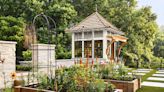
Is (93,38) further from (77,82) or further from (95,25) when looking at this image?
(77,82)

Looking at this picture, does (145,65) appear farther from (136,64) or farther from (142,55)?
(142,55)

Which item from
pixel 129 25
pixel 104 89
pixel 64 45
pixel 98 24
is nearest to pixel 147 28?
pixel 129 25

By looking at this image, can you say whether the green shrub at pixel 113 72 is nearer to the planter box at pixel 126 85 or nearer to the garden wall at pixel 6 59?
the planter box at pixel 126 85

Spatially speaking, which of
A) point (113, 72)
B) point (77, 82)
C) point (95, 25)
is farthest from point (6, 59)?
point (95, 25)

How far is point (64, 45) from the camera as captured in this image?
18312 millimetres

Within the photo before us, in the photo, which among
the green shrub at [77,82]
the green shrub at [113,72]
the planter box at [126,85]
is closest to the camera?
the green shrub at [77,82]

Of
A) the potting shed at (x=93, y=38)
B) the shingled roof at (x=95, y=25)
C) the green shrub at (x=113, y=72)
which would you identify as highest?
the shingled roof at (x=95, y=25)

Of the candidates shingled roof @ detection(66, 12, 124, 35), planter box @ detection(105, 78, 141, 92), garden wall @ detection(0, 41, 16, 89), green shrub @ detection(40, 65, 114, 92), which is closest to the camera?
green shrub @ detection(40, 65, 114, 92)

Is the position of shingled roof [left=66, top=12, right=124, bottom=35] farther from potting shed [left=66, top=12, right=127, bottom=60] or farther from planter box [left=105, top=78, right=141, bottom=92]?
planter box [left=105, top=78, right=141, bottom=92]

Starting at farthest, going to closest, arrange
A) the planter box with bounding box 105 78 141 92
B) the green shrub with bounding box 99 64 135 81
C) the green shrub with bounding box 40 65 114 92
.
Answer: the green shrub with bounding box 99 64 135 81
the planter box with bounding box 105 78 141 92
the green shrub with bounding box 40 65 114 92

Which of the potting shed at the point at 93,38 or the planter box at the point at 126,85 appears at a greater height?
the potting shed at the point at 93,38

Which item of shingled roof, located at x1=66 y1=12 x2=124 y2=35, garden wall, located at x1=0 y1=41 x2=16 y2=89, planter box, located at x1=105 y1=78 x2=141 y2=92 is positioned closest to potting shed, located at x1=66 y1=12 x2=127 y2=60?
shingled roof, located at x1=66 y1=12 x2=124 y2=35

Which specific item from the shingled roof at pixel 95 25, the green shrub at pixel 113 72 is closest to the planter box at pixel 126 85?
the green shrub at pixel 113 72

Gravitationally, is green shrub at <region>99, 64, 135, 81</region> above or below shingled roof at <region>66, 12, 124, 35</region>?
below
